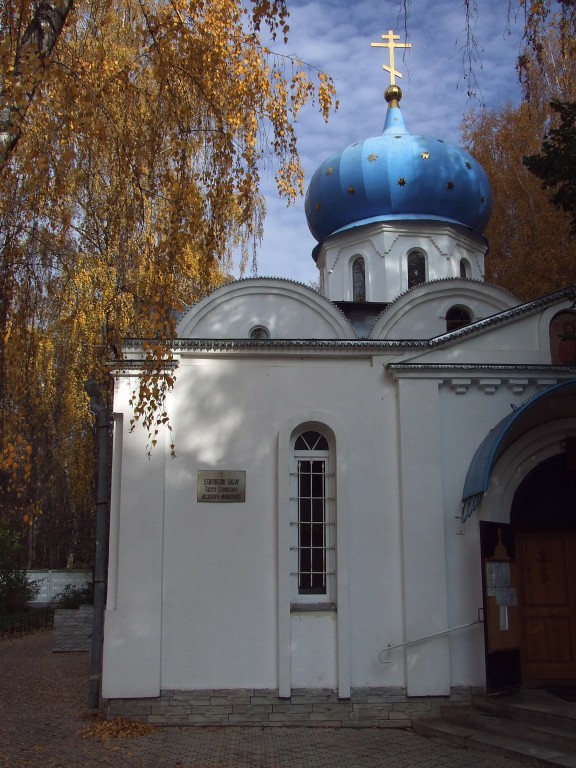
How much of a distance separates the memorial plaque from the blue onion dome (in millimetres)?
→ 6756

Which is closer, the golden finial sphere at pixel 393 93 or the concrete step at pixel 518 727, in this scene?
the concrete step at pixel 518 727

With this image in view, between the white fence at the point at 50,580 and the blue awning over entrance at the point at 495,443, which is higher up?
the blue awning over entrance at the point at 495,443

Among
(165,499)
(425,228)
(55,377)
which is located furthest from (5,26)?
(55,377)

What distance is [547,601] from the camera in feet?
30.7

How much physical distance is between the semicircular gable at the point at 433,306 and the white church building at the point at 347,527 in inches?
64.0

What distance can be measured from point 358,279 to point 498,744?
8.95 m

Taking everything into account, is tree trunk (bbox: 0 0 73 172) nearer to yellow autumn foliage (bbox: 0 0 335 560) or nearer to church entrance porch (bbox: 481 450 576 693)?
yellow autumn foliage (bbox: 0 0 335 560)

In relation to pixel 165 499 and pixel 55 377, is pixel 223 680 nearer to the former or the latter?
pixel 165 499

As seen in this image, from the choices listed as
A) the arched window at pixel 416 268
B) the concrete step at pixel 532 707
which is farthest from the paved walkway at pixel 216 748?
the arched window at pixel 416 268

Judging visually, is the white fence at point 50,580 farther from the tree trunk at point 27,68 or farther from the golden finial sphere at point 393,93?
the tree trunk at point 27,68

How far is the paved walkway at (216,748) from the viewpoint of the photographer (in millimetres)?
7238

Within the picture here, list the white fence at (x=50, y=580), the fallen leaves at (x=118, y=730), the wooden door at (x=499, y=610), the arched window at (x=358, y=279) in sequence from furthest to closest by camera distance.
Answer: the white fence at (x=50, y=580) → the arched window at (x=358, y=279) → the wooden door at (x=499, y=610) → the fallen leaves at (x=118, y=730)

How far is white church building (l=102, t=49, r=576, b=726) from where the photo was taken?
8672mm

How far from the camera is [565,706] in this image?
26.2ft
